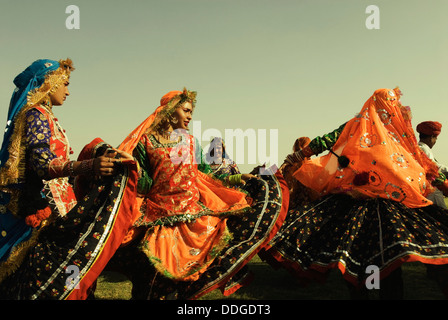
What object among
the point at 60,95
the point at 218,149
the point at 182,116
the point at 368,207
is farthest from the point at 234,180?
the point at 218,149

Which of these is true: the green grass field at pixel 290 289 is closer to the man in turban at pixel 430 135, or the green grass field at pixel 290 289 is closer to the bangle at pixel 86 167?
the man in turban at pixel 430 135

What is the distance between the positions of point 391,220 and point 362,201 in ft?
1.48

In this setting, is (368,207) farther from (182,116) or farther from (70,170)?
(70,170)

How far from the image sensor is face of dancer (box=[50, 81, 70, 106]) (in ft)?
11.0

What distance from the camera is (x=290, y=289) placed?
508 centimetres

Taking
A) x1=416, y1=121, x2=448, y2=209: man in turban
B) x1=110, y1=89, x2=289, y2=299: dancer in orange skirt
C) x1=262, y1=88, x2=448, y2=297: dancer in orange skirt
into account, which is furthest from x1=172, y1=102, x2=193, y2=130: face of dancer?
x1=416, y1=121, x2=448, y2=209: man in turban

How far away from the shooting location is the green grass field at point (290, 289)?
4.72 metres

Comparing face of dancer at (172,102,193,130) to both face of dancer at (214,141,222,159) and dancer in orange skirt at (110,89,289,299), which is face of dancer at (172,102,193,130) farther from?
face of dancer at (214,141,222,159)

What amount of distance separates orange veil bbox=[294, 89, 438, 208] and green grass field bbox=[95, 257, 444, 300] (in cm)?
158

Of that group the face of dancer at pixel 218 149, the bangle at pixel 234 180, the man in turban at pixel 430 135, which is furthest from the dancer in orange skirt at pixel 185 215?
the face of dancer at pixel 218 149

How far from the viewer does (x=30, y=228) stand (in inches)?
117
